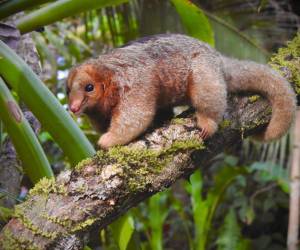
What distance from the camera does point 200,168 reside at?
4957 millimetres

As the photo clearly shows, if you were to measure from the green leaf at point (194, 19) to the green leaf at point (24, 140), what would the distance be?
3.52ft

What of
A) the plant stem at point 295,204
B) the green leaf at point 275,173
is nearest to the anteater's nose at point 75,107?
the plant stem at point 295,204

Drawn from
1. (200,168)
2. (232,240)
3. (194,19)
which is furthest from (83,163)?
(200,168)

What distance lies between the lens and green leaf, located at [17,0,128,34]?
2984 millimetres

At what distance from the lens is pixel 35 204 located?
7.04 feet

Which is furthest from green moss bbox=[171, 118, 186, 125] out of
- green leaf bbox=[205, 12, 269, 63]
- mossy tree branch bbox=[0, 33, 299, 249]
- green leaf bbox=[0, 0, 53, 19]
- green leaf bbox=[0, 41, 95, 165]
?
green leaf bbox=[205, 12, 269, 63]

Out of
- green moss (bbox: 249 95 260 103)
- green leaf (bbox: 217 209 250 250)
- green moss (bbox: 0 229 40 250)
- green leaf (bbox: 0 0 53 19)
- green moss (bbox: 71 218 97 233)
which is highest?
green leaf (bbox: 0 0 53 19)

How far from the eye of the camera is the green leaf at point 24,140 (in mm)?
2504

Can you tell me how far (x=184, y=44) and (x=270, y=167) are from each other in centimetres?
237

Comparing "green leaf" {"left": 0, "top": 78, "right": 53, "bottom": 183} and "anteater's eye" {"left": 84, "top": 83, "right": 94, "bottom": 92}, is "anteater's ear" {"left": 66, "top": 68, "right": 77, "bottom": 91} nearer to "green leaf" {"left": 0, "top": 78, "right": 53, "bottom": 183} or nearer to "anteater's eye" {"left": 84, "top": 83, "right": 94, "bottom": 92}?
"anteater's eye" {"left": 84, "top": 83, "right": 94, "bottom": 92}

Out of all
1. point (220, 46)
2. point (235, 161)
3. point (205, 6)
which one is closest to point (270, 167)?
point (235, 161)

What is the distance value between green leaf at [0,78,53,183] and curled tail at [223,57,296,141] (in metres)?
1.09

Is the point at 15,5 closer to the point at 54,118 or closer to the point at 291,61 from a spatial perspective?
the point at 54,118

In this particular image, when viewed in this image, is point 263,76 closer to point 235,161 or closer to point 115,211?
point 115,211
